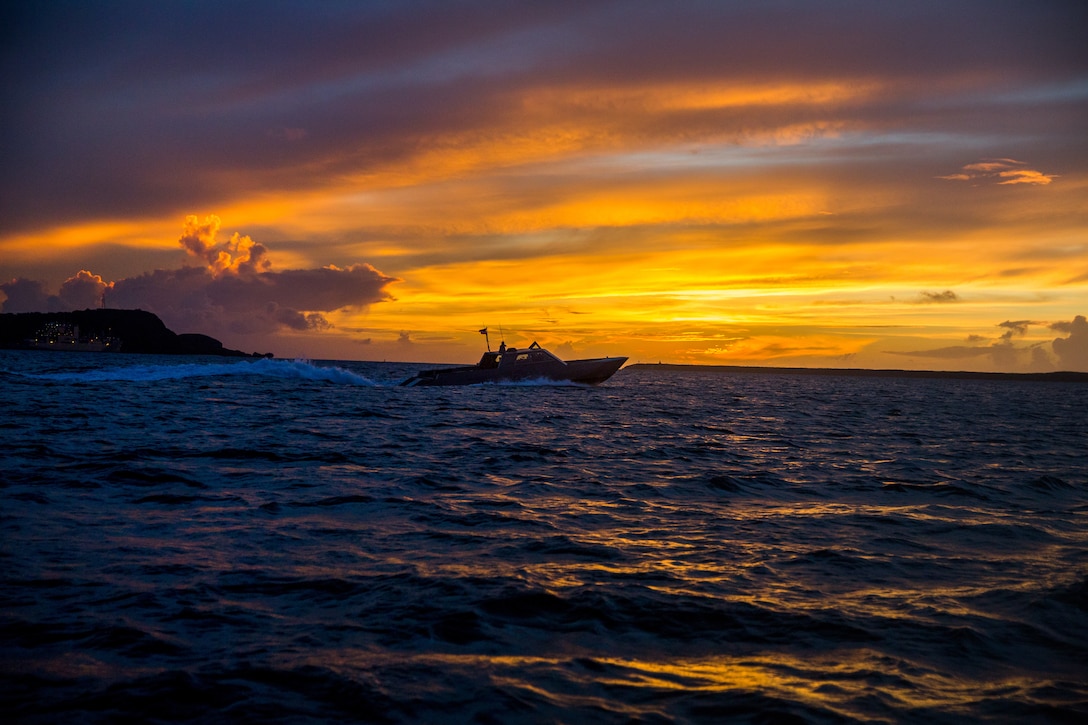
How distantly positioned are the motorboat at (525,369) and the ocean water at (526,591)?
1573 inches

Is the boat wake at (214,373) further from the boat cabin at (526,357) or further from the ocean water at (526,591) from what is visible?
the ocean water at (526,591)

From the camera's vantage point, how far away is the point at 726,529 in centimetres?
1058

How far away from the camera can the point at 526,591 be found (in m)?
7.31

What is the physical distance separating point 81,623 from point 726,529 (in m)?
8.00

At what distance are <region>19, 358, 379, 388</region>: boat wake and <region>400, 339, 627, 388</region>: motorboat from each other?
8166 millimetres

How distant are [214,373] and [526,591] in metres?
70.2

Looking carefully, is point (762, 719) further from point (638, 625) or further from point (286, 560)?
point (286, 560)

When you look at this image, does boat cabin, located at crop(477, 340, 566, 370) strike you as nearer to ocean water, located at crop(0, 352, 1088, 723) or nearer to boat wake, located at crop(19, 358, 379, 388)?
boat wake, located at crop(19, 358, 379, 388)

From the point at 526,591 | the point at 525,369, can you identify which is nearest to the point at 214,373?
the point at 525,369

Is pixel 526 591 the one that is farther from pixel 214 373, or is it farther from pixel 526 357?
pixel 214 373

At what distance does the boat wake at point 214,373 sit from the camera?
185 feet

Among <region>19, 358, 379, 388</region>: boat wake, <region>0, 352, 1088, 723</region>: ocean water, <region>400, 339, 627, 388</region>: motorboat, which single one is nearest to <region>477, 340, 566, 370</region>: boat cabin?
<region>400, 339, 627, 388</region>: motorboat

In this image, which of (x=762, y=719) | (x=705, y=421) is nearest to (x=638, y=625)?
(x=762, y=719)

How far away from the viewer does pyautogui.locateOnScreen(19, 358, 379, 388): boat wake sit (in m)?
56.2
